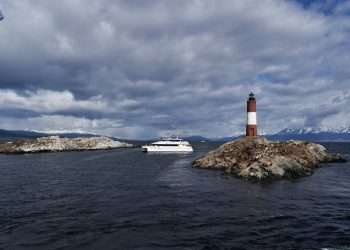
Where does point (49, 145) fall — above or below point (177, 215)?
above

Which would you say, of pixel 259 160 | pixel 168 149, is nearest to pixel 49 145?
pixel 168 149

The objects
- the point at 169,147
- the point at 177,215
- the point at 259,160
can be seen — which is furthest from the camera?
the point at 169,147

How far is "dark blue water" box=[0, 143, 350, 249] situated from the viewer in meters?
18.9

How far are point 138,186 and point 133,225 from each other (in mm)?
17273

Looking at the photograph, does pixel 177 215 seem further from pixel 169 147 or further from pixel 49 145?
pixel 49 145

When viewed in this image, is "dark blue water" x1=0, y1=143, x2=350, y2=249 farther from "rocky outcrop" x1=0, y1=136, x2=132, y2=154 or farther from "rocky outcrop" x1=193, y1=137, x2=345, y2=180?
"rocky outcrop" x1=0, y1=136, x2=132, y2=154

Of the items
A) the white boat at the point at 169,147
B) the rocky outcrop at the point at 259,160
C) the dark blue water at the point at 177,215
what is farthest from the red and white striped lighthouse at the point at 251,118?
the white boat at the point at 169,147

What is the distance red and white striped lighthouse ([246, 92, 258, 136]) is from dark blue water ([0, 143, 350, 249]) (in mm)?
25650

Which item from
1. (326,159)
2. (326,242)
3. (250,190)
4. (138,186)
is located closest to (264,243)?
(326,242)

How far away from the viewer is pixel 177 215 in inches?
969

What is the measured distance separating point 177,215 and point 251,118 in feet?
150

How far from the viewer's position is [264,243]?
727 inches

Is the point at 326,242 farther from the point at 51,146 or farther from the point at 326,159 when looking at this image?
the point at 51,146

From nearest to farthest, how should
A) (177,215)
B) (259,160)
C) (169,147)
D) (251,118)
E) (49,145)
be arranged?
(177,215) < (259,160) < (251,118) < (169,147) < (49,145)
